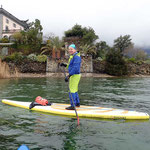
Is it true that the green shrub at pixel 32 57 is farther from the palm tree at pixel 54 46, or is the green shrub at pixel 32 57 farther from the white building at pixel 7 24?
the white building at pixel 7 24

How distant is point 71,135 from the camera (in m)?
3.62

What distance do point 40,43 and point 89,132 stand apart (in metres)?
27.2

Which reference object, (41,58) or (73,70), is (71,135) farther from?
(41,58)

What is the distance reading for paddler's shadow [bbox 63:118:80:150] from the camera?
3132 millimetres

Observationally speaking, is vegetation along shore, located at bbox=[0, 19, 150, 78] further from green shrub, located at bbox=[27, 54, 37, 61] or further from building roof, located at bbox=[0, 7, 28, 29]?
building roof, located at bbox=[0, 7, 28, 29]

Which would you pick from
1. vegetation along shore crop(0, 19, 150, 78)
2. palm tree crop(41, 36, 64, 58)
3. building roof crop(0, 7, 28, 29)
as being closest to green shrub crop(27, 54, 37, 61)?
vegetation along shore crop(0, 19, 150, 78)

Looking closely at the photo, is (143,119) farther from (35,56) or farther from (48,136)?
(35,56)

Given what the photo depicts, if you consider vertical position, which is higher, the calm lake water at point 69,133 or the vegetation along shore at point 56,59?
the vegetation along shore at point 56,59

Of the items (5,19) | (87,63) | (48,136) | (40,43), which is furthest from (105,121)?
(5,19)

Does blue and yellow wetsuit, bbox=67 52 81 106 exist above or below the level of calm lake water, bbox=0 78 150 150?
above

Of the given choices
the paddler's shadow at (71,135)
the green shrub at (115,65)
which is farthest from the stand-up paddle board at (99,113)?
the green shrub at (115,65)

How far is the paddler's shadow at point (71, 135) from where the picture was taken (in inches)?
123

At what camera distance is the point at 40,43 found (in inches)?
1157

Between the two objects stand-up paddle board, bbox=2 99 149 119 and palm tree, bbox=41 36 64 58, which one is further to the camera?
palm tree, bbox=41 36 64 58
